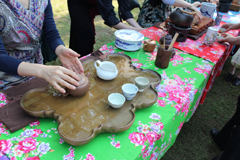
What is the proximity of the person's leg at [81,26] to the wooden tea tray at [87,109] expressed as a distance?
4.21 ft

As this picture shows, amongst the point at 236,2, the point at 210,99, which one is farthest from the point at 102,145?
the point at 236,2

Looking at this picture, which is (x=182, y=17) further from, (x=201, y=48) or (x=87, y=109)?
(x=87, y=109)

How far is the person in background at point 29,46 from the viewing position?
3.19 ft

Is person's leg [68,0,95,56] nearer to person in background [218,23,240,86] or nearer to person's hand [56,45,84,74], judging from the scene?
person's hand [56,45,84,74]

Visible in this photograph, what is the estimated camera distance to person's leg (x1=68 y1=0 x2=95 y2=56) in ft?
6.94

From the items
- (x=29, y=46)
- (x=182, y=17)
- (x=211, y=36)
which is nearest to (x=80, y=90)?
(x=29, y=46)

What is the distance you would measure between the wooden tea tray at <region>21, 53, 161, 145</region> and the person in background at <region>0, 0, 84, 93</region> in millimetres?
126

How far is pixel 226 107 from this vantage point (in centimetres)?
246

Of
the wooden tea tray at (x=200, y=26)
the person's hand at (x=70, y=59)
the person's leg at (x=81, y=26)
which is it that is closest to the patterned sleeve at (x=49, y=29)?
the person's hand at (x=70, y=59)

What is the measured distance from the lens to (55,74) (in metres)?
0.95

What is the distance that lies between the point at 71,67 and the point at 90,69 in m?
0.17

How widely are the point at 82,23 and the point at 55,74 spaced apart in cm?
149

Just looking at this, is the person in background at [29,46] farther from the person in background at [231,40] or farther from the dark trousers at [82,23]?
the person in background at [231,40]

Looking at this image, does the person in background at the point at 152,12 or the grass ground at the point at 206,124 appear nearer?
the grass ground at the point at 206,124
